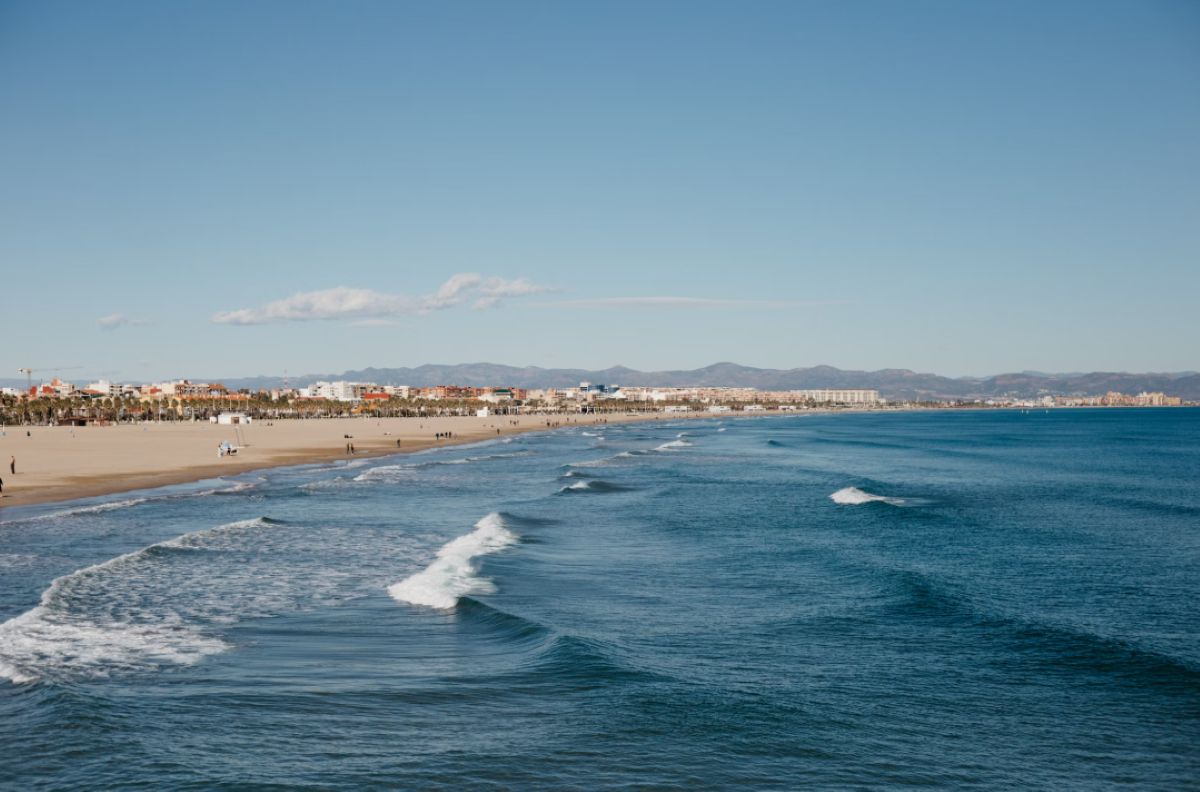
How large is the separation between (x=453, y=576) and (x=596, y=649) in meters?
7.82

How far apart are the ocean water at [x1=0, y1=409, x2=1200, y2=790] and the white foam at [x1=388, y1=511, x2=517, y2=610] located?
0.46 feet

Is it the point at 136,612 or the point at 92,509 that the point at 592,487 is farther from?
the point at 136,612

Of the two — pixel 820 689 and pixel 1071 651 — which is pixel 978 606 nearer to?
pixel 1071 651

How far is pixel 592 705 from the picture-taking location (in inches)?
543

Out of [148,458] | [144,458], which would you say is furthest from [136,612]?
[144,458]

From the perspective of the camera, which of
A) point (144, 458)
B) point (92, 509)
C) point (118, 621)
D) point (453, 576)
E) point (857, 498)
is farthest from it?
point (144, 458)

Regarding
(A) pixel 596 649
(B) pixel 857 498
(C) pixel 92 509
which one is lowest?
(B) pixel 857 498

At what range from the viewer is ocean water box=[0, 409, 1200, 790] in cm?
1169

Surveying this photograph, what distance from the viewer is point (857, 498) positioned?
139ft

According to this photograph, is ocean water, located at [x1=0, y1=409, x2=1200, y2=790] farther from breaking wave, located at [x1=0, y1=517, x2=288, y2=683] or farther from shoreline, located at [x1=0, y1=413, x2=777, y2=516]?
shoreline, located at [x1=0, y1=413, x2=777, y2=516]

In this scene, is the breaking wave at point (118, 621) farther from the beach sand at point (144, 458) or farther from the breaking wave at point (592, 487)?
the breaking wave at point (592, 487)

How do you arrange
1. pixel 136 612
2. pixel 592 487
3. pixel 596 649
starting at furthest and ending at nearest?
1. pixel 592 487
2. pixel 136 612
3. pixel 596 649

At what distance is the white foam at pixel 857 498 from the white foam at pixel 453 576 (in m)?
17.3

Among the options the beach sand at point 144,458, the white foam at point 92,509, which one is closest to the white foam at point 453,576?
the white foam at point 92,509
